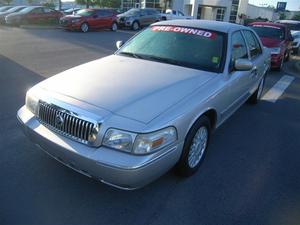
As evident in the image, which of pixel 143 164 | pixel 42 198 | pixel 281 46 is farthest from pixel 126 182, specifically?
pixel 281 46

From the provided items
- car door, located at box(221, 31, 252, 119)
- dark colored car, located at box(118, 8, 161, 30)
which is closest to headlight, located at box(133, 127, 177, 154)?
car door, located at box(221, 31, 252, 119)

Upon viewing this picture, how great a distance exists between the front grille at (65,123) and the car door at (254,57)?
3.30m

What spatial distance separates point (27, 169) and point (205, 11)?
52.0 meters

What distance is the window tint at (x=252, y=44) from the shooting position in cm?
507

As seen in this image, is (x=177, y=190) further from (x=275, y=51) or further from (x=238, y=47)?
(x=275, y=51)

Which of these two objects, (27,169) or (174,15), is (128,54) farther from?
(174,15)

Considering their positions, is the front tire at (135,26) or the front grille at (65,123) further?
the front tire at (135,26)

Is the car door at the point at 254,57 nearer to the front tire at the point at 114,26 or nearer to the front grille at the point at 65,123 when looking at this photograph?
the front grille at the point at 65,123

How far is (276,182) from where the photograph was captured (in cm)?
359

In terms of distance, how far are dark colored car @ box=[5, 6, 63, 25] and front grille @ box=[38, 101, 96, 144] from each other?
21150 millimetres

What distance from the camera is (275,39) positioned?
10867 mm

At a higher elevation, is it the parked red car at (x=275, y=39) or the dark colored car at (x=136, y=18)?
the parked red car at (x=275, y=39)

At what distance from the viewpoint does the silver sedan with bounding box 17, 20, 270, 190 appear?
2.63 meters

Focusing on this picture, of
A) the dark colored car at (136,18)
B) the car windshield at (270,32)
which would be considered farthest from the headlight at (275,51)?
the dark colored car at (136,18)
